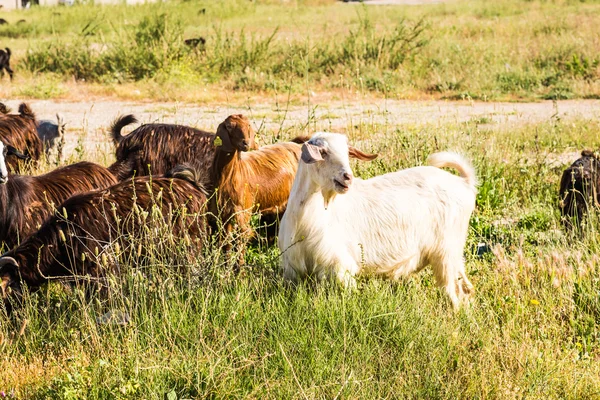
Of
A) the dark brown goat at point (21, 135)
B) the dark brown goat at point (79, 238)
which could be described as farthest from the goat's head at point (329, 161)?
the dark brown goat at point (21, 135)

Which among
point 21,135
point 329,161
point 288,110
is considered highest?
point 329,161

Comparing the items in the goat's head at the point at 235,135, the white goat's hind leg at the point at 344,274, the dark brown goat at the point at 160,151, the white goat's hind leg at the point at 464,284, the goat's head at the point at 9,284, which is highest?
the goat's head at the point at 235,135

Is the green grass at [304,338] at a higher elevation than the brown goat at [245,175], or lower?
lower

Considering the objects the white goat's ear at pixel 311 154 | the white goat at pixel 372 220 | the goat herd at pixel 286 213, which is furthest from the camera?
the goat herd at pixel 286 213

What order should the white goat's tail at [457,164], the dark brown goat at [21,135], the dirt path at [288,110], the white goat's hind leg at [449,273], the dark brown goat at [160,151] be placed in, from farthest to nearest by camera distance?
the dirt path at [288,110] → the dark brown goat at [21,135] → the dark brown goat at [160,151] → the white goat's tail at [457,164] → the white goat's hind leg at [449,273]

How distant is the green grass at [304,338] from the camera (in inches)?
178

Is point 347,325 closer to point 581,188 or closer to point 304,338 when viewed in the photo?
point 304,338

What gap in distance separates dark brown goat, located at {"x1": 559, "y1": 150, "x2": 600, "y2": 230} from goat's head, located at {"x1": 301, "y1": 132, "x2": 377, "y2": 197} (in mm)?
2918

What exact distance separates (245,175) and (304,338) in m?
2.51

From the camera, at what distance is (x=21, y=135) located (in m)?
9.20

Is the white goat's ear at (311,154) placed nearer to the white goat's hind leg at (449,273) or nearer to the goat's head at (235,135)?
the white goat's hind leg at (449,273)

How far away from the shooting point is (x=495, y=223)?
26.5 ft

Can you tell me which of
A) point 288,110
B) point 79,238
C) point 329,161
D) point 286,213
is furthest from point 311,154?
point 288,110

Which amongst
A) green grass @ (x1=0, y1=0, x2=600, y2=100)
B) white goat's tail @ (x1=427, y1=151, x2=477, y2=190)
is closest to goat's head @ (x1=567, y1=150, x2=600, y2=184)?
white goat's tail @ (x1=427, y1=151, x2=477, y2=190)
